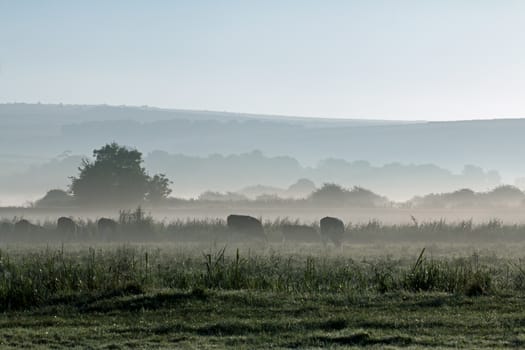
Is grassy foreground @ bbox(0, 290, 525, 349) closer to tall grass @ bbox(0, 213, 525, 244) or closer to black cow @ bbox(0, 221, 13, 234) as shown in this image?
tall grass @ bbox(0, 213, 525, 244)

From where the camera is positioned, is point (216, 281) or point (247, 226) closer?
point (216, 281)

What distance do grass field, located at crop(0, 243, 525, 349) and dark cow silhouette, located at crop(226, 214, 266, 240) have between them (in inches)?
770

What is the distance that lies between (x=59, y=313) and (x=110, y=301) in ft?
3.21

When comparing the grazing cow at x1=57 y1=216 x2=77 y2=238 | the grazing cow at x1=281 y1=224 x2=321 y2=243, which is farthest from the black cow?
the grazing cow at x1=281 y1=224 x2=321 y2=243

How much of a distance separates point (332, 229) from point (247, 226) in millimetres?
4054

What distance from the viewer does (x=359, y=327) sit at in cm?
1386

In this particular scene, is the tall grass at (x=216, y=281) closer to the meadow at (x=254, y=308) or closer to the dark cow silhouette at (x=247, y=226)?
the meadow at (x=254, y=308)

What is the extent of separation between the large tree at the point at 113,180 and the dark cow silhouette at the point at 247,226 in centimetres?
1830

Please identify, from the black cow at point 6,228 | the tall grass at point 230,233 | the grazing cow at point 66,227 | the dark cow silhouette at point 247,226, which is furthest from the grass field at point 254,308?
the black cow at point 6,228

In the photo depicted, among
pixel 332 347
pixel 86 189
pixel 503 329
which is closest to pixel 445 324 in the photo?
pixel 503 329

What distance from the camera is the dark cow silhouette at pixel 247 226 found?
1598 inches

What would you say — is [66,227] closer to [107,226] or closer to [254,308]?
[107,226]

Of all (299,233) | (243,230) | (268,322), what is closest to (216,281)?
(268,322)

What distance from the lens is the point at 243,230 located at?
40.6 m
